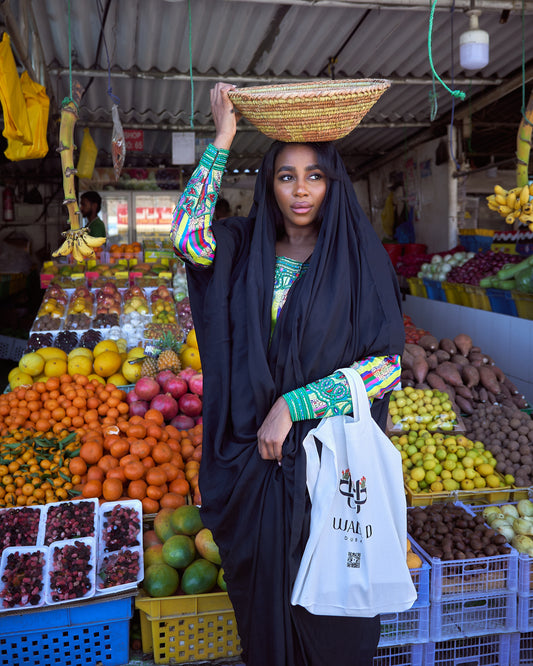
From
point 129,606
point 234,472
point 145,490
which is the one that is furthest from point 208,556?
point 234,472

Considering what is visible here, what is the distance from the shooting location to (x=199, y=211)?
5.20 feet

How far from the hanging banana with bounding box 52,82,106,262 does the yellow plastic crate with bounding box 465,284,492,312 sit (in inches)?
153

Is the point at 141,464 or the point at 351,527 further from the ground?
the point at 351,527

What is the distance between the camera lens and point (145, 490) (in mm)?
2730

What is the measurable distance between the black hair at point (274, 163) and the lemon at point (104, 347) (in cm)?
277

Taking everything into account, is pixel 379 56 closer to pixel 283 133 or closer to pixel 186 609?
pixel 283 133

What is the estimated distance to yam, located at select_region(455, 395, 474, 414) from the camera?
3.97m

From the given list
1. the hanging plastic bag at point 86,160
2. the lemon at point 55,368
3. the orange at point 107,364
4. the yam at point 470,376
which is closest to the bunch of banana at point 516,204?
the yam at point 470,376

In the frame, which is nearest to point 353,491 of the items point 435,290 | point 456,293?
point 456,293

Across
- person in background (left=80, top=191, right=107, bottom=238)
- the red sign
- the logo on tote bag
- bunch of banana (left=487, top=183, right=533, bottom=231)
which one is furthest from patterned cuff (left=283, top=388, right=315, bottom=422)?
the red sign

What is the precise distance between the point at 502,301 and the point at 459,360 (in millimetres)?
1183

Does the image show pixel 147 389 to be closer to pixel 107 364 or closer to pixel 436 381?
pixel 107 364

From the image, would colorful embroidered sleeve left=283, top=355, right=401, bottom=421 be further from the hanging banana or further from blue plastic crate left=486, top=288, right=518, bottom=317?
blue plastic crate left=486, top=288, right=518, bottom=317

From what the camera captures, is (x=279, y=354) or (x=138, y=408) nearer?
(x=279, y=354)
